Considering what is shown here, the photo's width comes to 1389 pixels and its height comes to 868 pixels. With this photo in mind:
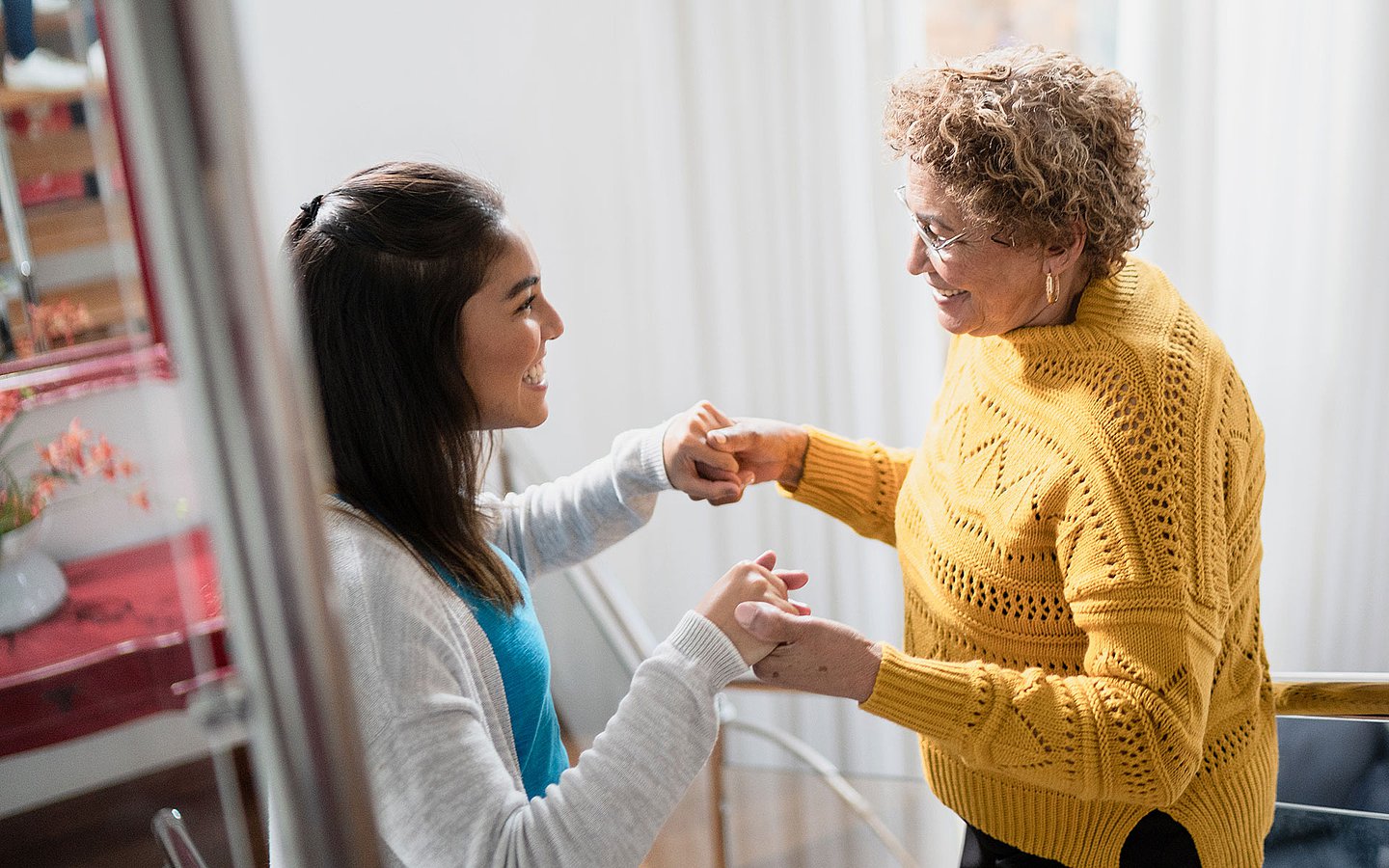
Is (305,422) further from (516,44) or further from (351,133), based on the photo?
(516,44)

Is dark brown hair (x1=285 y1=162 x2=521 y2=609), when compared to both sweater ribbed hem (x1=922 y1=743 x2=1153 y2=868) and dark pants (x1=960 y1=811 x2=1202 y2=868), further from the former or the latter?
dark pants (x1=960 y1=811 x2=1202 y2=868)

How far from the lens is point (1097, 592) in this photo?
49.0 inches

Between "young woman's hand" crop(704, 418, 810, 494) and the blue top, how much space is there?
48 cm

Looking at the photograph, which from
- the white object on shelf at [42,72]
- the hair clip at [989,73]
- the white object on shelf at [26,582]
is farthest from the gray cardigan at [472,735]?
the hair clip at [989,73]

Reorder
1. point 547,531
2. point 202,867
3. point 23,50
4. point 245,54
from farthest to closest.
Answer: point 547,531 < point 202,867 < point 23,50 < point 245,54

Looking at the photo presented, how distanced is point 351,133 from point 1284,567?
2548mm

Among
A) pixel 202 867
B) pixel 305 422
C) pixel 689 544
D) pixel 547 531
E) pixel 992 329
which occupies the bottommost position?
pixel 689 544

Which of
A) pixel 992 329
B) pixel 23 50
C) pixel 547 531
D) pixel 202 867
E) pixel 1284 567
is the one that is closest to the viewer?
pixel 23 50

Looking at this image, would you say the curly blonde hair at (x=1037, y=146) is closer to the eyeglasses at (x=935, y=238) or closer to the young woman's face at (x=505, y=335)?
the eyeglasses at (x=935, y=238)

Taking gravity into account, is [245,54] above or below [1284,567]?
above

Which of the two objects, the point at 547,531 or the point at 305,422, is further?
the point at 547,531

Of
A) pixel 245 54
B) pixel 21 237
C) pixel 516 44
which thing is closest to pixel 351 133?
pixel 516 44

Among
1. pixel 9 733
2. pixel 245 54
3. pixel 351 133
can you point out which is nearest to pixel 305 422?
pixel 245 54

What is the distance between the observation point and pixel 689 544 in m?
3.34
